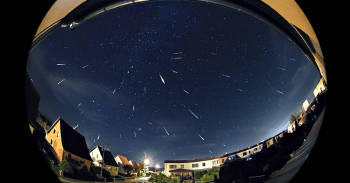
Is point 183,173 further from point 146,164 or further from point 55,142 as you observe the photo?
point 55,142

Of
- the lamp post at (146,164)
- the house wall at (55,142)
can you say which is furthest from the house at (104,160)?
the house wall at (55,142)

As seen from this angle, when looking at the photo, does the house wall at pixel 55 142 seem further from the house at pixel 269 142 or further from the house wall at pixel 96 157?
the house at pixel 269 142

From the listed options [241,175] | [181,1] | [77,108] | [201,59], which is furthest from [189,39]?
[241,175]

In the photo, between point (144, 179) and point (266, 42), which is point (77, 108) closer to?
point (144, 179)

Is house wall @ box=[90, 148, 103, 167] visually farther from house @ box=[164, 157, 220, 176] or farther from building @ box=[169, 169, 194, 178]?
building @ box=[169, 169, 194, 178]

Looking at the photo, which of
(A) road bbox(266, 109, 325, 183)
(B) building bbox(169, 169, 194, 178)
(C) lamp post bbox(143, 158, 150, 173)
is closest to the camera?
(A) road bbox(266, 109, 325, 183)

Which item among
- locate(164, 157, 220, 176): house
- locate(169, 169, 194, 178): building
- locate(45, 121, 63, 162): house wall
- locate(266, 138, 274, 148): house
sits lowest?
locate(169, 169, 194, 178): building

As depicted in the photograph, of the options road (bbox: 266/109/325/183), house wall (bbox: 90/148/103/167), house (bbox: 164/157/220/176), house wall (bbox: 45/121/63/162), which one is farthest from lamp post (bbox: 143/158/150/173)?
road (bbox: 266/109/325/183)

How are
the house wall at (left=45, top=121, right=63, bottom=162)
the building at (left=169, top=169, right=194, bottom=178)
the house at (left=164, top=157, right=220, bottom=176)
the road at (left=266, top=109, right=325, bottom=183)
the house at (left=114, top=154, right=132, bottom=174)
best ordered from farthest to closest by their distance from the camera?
1. the house at (left=164, top=157, right=220, bottom=176)
2. the building at (left=169, top=169, right=194, bottom=178)
3. the house at (left=114, top=154, right=132, bottom=174)
4. the house wall at (left=45, top=121, right=63, bottom=162)
5. the road at (left=266, top=109, right=325, bottom=183)
